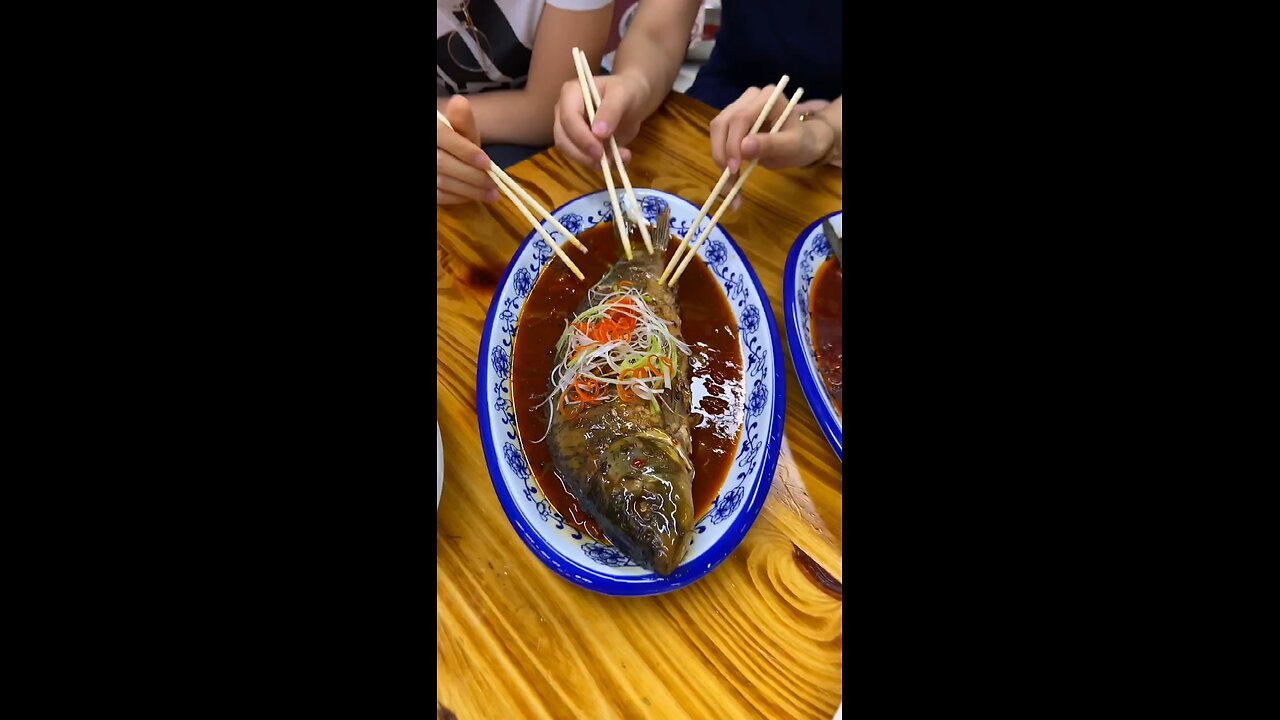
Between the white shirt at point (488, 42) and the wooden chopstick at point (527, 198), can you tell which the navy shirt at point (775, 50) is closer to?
the white shirt at point (488, 42)

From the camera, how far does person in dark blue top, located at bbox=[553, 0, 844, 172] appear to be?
1691mm

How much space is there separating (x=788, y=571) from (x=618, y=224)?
981 millimetres

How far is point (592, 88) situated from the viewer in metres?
1.73

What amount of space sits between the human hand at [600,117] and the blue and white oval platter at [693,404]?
0.14 metres

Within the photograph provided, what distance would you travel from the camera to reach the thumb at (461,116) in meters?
1.51

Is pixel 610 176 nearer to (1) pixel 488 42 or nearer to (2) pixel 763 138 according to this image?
(2) pixel 763 138

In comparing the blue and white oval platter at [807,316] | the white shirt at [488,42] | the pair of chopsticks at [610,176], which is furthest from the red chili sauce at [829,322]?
the white shirt at [488,42]

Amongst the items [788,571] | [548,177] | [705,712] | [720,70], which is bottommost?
[705,712]

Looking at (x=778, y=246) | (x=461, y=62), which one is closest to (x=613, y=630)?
(x=778, y=246)

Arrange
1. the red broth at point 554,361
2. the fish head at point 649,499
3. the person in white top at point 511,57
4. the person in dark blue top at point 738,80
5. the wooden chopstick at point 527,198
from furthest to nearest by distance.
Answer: the person in white top at point 511,57 < the person in dark blue top at point 738,80 < the wooden chopstick at point 527,198 < the red broth at point 554,361 < the fish head at point 649,499

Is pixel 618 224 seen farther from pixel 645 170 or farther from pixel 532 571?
pixel 532 571

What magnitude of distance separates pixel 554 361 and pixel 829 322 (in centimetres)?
76

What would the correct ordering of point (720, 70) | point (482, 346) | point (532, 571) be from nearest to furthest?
point (532, 571)
point (482, 346)
point (720, 70)

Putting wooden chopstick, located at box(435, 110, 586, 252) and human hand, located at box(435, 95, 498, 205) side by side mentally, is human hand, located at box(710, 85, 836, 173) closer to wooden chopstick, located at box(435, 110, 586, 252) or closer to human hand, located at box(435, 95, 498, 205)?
wooden chopstick, located at box(435, 110, 586, 252)
